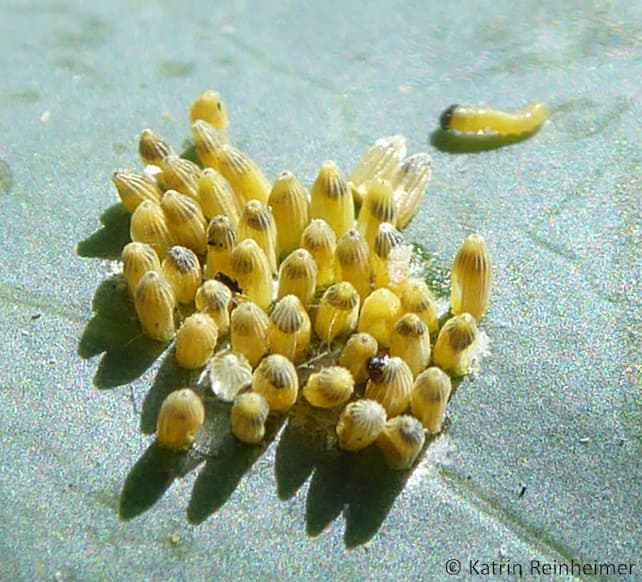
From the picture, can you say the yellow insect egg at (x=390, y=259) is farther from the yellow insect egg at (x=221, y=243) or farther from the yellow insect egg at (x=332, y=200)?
the yellow insect egg at (x=221, y=243)

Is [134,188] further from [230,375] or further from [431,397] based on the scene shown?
[431,397]

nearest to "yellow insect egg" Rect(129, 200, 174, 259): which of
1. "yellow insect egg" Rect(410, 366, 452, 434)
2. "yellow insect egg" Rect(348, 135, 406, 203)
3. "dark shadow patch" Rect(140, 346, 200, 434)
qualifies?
"dark shadow patch" Rect(140, 346, 200, 434)

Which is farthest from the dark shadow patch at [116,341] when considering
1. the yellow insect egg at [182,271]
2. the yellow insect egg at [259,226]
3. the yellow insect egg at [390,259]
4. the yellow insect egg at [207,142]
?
the yellow insect egg at [390,259]

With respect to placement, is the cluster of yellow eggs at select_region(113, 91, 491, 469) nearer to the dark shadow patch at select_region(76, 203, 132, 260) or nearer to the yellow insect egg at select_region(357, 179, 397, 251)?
the yellow insect egg at select_region(357, 179, 397, 251)

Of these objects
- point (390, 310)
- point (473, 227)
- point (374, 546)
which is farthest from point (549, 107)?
point (374, 546)

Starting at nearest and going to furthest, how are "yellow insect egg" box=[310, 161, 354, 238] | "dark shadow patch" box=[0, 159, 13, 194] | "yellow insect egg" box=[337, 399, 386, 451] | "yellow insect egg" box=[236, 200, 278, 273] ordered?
"yellow insect egg" box=[337, 399, 386, 451] → "yellow insect egg" box=[236, 200, 278, 273] → "yellow insect egg" box=[310, 161, 354, 238] → "dark shadow patch" box=[0, 159, 13, 194]

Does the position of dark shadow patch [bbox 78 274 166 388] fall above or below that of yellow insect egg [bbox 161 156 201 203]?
below
